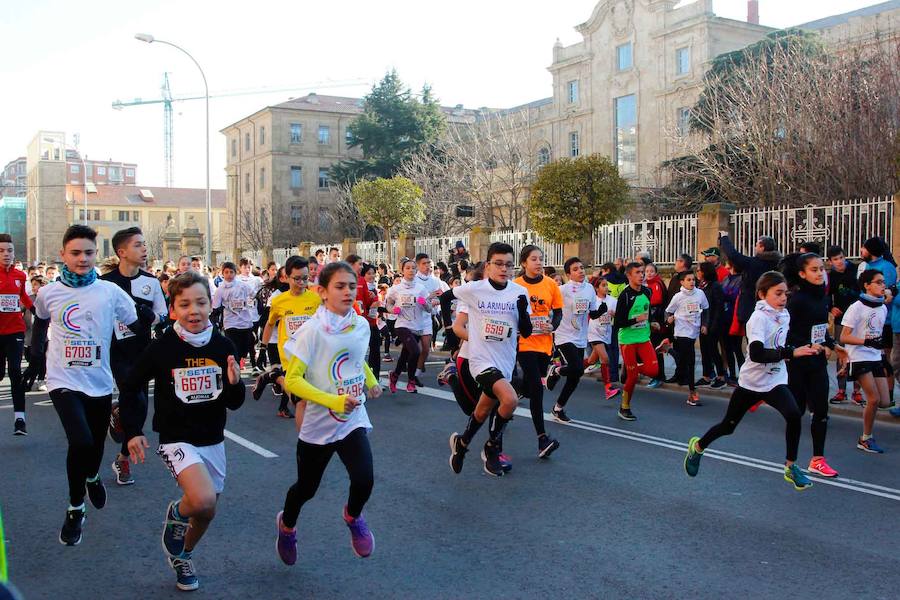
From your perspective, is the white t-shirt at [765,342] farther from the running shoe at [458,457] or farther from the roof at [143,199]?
the roof at [143,199]

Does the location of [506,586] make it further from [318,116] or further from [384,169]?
[318,116]

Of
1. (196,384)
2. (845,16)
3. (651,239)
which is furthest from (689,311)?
(845,16)

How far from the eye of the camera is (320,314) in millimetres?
5133

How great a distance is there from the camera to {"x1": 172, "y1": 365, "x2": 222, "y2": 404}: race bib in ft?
15.7

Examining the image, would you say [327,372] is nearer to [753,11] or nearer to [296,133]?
[753,11]

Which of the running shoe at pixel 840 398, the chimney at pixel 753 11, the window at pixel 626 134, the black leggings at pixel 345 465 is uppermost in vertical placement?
the chimney at pixel 753 11

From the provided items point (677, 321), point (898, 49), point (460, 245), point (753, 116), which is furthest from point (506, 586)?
point (753, 116)

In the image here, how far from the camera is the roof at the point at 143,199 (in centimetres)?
10769

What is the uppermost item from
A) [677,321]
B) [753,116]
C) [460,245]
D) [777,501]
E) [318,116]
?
[318,116]

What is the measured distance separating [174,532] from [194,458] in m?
0.43

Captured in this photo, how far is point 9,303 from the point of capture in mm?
9578

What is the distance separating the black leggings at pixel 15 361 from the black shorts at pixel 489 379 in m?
5.08

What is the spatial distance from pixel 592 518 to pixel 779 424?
4.81 m

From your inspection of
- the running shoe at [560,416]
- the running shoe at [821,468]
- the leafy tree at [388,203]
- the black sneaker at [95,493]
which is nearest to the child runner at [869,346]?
the running shoe at [821,468]
